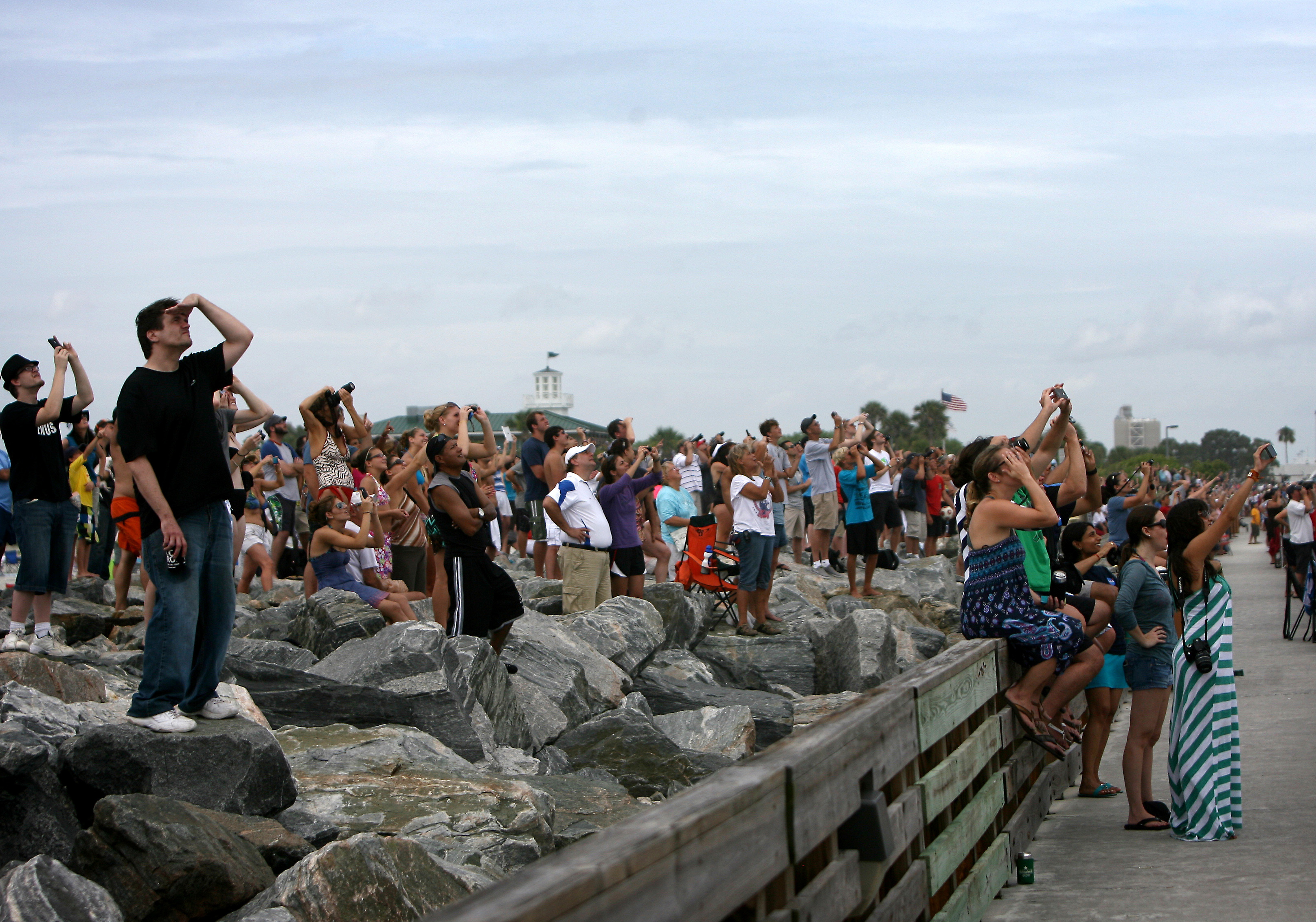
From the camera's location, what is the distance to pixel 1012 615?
5957 millimetres

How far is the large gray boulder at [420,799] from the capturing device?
496 cm

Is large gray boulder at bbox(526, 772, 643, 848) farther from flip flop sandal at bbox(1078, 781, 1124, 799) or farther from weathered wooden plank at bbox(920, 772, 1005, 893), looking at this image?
flip flop sandal at bbox(1078, 781, 1124, 799)

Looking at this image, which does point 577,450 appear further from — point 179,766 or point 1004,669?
point 179,766

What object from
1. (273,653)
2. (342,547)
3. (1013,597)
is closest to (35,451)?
(273,653)

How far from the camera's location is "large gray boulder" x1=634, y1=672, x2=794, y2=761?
8.71 metres

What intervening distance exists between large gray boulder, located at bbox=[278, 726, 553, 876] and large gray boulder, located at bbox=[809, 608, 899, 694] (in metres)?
5.17

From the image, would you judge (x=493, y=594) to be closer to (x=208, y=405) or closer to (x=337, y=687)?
(x=337, y=687)

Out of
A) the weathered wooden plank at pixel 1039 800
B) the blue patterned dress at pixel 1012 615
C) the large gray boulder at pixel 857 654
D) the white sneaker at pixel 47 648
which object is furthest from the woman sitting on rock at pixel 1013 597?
the white sneaker at pixel 47 648

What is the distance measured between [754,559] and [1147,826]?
216 inches

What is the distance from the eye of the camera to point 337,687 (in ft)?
21.5

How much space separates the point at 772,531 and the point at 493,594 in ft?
13.1

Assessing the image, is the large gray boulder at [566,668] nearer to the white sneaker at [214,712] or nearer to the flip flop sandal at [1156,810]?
the white sneaker at [214,712]

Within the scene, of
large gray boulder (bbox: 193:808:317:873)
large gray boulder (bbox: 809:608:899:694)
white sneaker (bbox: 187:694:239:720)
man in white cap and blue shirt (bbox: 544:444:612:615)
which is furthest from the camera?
large gray boulder (bbox: 809:608:899:694)

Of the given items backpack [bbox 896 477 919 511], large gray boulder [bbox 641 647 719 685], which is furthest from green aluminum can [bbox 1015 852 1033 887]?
backpack [bbox 896 477 919 511]
